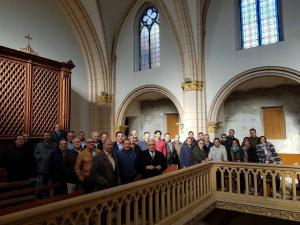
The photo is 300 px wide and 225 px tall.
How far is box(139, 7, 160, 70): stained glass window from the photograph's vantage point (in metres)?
10.1

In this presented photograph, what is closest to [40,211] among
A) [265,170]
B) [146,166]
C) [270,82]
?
[146,166]

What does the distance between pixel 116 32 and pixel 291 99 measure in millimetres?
6985

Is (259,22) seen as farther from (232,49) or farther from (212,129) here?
(212,129)

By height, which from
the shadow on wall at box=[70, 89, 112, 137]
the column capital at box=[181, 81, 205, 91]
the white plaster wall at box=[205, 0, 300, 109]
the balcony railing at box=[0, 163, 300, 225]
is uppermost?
the white plaster wall at box=[205, 0, 300, 109]

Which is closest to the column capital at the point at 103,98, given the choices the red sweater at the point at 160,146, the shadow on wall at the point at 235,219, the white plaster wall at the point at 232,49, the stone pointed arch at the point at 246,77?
the white plaster wall at the point at 232,49

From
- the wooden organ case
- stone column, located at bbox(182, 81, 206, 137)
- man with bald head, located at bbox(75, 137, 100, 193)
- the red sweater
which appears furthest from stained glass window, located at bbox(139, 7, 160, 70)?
man with bald head, located at bbox(75, 137, 100, 193)

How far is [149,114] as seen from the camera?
40.5 ft

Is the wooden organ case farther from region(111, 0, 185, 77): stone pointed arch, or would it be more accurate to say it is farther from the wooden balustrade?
the wooden balustrade

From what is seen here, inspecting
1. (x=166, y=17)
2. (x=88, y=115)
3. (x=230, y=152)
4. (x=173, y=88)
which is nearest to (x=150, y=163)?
(x=230, y=152)

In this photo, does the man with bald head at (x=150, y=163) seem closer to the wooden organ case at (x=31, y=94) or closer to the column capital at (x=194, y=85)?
the wooden organ case at (x=31, y=94)

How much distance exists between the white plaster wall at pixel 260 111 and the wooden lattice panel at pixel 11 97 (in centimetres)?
714

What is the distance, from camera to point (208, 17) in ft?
28.7

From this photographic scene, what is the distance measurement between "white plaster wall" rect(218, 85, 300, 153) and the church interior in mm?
35

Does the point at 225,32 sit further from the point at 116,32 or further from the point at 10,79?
the point at 10,79
